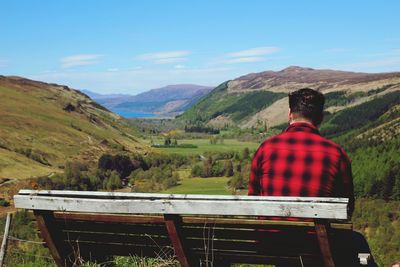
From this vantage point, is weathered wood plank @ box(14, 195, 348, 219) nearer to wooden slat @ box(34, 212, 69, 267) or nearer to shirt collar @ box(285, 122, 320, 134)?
wooden slat @ box(34, 212, 69, 267)

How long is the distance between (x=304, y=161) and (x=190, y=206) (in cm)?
144

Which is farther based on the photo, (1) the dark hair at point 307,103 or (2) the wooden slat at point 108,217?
(1) the dark hair at point 307,103

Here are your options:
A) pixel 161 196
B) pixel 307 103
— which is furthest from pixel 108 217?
pixel 307 103

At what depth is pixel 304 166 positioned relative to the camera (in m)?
5.68

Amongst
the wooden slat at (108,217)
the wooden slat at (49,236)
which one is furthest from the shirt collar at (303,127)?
the wooden slat at (49,236)

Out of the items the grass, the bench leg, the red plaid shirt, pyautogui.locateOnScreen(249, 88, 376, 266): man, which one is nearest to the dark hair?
pyautogui.locateOnScreen(249, 88, 376, 266): man

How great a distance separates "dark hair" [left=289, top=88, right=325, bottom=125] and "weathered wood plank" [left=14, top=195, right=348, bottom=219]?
4.64ft

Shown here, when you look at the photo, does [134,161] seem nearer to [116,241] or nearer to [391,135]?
[391,135]

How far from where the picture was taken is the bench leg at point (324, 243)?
4859 millimetres

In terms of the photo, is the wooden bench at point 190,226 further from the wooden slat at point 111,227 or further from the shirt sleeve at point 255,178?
the shirt sleeve at point 255,178

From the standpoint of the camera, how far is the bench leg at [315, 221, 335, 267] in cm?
486

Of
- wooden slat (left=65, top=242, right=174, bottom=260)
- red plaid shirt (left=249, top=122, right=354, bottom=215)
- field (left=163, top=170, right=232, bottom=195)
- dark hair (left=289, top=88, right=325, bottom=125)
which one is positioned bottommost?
field (left=163, top=170, right=232, bottom=195)

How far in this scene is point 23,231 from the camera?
168ft

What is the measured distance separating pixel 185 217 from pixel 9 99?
201 meters
